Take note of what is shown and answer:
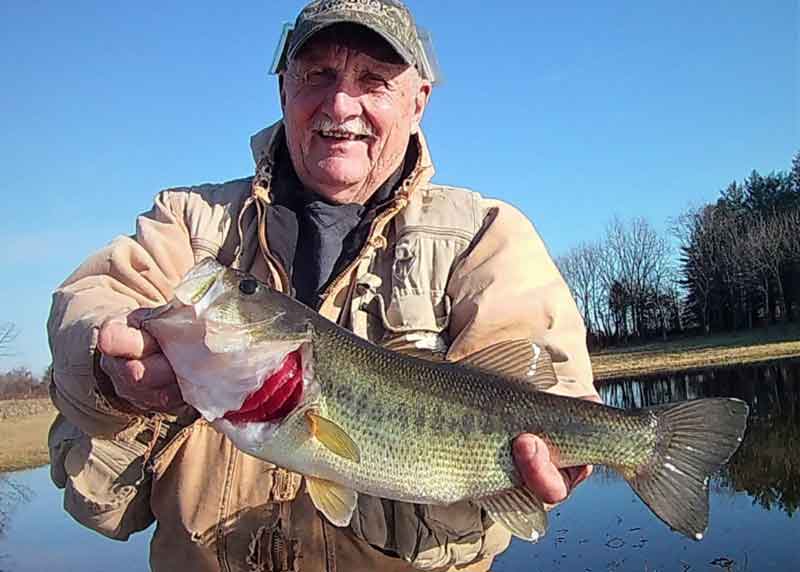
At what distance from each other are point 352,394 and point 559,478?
1000 mm

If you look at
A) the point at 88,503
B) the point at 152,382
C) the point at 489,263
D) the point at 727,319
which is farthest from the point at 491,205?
the point at 727,319

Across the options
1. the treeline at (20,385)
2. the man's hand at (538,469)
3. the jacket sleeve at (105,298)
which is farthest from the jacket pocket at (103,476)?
the treeline at (20,385)

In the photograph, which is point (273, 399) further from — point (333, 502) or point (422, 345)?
point (422, 345)

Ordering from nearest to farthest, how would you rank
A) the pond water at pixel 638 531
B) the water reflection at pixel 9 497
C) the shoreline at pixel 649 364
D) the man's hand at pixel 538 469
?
the man's hand at pixel 538 469
the pond water at pixel 638 531
the water reflection at pixel 9 497
the shoreline at pixel 649 364

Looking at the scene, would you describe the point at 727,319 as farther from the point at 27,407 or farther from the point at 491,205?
the point at 491,205

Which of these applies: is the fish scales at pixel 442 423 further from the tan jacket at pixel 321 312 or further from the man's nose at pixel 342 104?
the man's nose at pixel 342 104

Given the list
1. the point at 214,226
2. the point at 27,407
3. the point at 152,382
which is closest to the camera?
the point at 152,382

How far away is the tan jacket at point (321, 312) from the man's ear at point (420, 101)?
50cm

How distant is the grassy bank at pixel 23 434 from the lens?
35312 millimetres

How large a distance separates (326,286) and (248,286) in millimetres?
880

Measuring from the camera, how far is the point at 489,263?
4121 millimetres

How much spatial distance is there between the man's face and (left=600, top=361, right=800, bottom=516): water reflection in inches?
548

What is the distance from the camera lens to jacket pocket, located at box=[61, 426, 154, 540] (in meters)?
3.95

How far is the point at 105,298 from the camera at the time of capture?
383 cm
